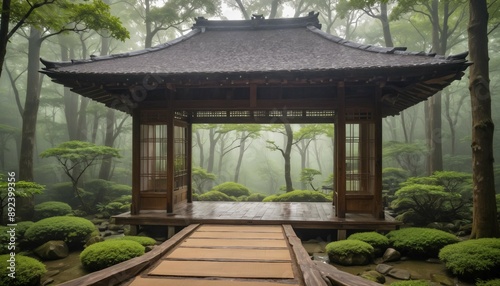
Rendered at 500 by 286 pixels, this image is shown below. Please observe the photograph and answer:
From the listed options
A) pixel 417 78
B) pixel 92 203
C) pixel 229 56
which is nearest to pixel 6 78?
pixel 92 203

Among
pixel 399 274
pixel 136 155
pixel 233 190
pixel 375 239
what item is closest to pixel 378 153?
pixel 375 239

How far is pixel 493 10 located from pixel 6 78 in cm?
4193

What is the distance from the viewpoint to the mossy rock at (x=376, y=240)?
672 centimetres

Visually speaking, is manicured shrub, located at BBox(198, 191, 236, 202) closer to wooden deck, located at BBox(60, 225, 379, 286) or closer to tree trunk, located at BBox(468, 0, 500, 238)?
wooden deck, located at BBox(60, 225, 379, 286)

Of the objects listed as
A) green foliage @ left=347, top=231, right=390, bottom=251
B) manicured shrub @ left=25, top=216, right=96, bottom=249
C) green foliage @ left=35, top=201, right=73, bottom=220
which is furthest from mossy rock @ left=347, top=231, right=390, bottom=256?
green foliage @ left=35, top=201, right=73, bottom=220

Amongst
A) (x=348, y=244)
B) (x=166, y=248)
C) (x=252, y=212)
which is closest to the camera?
(x=166, y=248)

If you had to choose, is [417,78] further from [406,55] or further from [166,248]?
[166,248]

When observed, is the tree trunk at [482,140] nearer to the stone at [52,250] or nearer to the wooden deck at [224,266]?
the wooden deck at [224,266]

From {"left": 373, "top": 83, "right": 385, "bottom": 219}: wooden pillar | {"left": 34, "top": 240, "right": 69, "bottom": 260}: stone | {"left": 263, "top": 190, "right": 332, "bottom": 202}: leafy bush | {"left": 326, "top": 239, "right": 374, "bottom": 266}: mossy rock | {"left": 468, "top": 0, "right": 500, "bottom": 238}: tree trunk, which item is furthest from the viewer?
{"left": 263, "top": 190, "right": 332, "bottom": 202}: leafy bush

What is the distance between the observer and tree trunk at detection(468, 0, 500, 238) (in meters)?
6.86

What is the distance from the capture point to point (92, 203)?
15.3m

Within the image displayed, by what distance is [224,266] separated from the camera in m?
4.59

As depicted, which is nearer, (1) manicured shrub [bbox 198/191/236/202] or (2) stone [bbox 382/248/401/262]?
(2) stone [bbox 382/248/401/262]

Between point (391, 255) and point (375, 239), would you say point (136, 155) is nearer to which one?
point (375, 239)
